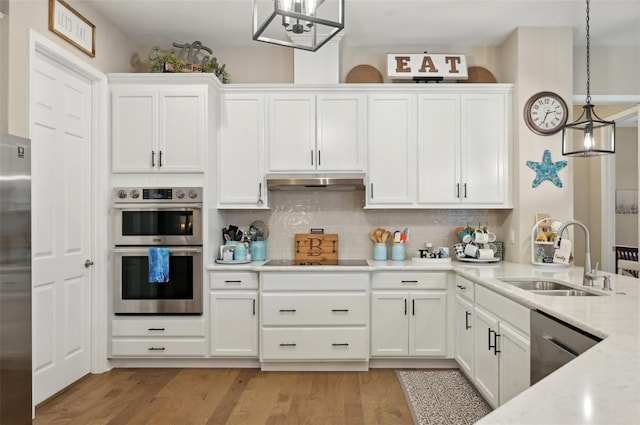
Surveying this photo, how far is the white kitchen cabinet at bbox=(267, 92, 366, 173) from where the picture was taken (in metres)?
4.14

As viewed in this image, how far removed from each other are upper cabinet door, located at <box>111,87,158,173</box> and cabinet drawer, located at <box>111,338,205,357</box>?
1.38 meters

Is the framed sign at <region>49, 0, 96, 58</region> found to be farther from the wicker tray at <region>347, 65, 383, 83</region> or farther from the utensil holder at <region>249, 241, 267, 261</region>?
the wicker tray at <region>347, 65, 383, 83</region>

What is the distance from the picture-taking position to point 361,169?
13.6 feet

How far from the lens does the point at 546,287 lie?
121 inches

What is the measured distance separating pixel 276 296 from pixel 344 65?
7.44 ft

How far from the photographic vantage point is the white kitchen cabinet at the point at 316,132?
414cm

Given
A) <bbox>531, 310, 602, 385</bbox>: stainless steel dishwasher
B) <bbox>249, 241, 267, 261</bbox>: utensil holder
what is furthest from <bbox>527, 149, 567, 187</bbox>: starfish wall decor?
<bbox>249, 241, 267, 261</bbox>: utensil holder

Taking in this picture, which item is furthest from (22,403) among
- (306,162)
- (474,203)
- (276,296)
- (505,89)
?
(505,89)

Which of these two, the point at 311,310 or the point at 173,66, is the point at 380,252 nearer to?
the point at 311,310

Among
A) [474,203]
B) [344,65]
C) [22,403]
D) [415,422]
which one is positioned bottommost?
[415,422]

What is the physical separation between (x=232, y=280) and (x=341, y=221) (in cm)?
121

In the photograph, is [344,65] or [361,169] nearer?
[361,169]

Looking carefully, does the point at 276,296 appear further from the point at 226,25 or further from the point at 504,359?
the point at 226,25

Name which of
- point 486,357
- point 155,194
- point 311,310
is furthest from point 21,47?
point 486,357
